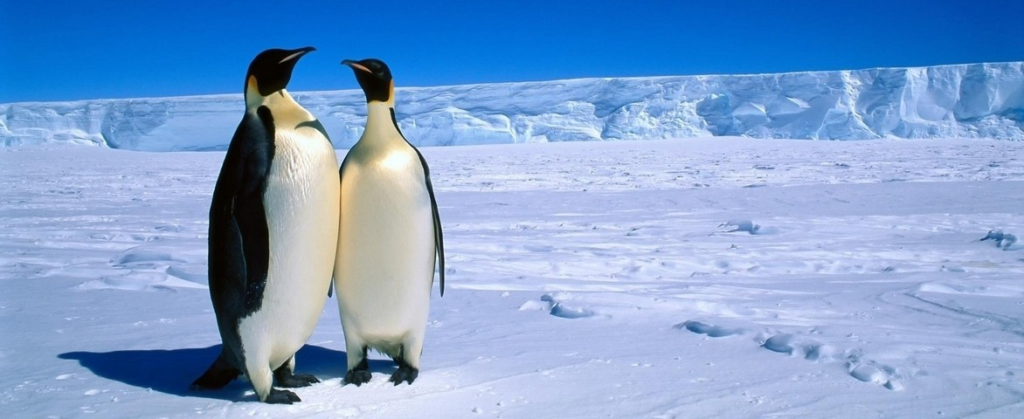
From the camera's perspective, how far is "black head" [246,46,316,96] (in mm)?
2078

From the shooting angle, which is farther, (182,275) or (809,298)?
Result: (182,275)

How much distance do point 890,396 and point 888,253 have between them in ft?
10.5

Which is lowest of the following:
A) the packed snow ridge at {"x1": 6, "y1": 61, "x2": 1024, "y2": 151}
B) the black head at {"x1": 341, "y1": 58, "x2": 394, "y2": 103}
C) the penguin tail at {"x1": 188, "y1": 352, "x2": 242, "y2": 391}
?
the penguin tail at {"x1": 188, "y1": 352, "x2": 242, "y2": 391}

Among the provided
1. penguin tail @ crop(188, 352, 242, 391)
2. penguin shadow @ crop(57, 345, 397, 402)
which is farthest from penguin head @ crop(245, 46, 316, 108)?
penguin shadow @ crop(57, 345, 397, 402)

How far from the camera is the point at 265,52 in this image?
6.88ft

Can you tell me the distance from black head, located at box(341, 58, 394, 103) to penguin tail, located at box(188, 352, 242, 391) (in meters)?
0.93

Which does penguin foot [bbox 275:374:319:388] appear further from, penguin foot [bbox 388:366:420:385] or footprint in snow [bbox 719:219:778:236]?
footprint in snow [bbox 719:219:778:236]

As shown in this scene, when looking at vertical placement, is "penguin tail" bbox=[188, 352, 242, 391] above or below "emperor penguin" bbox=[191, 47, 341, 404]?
below

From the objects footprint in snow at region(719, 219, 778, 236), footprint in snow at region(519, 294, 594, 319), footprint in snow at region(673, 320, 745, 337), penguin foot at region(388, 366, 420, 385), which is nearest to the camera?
penguin foot at region(388, 366, 420, 385)

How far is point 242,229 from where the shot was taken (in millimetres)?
2037

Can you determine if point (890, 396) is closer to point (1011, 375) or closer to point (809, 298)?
point (1011, 375)

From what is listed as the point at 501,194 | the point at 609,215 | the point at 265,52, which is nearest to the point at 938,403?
the point at 265,52

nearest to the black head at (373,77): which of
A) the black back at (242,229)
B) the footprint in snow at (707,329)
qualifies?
the black back at (242,229)

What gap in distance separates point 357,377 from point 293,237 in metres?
0.52
